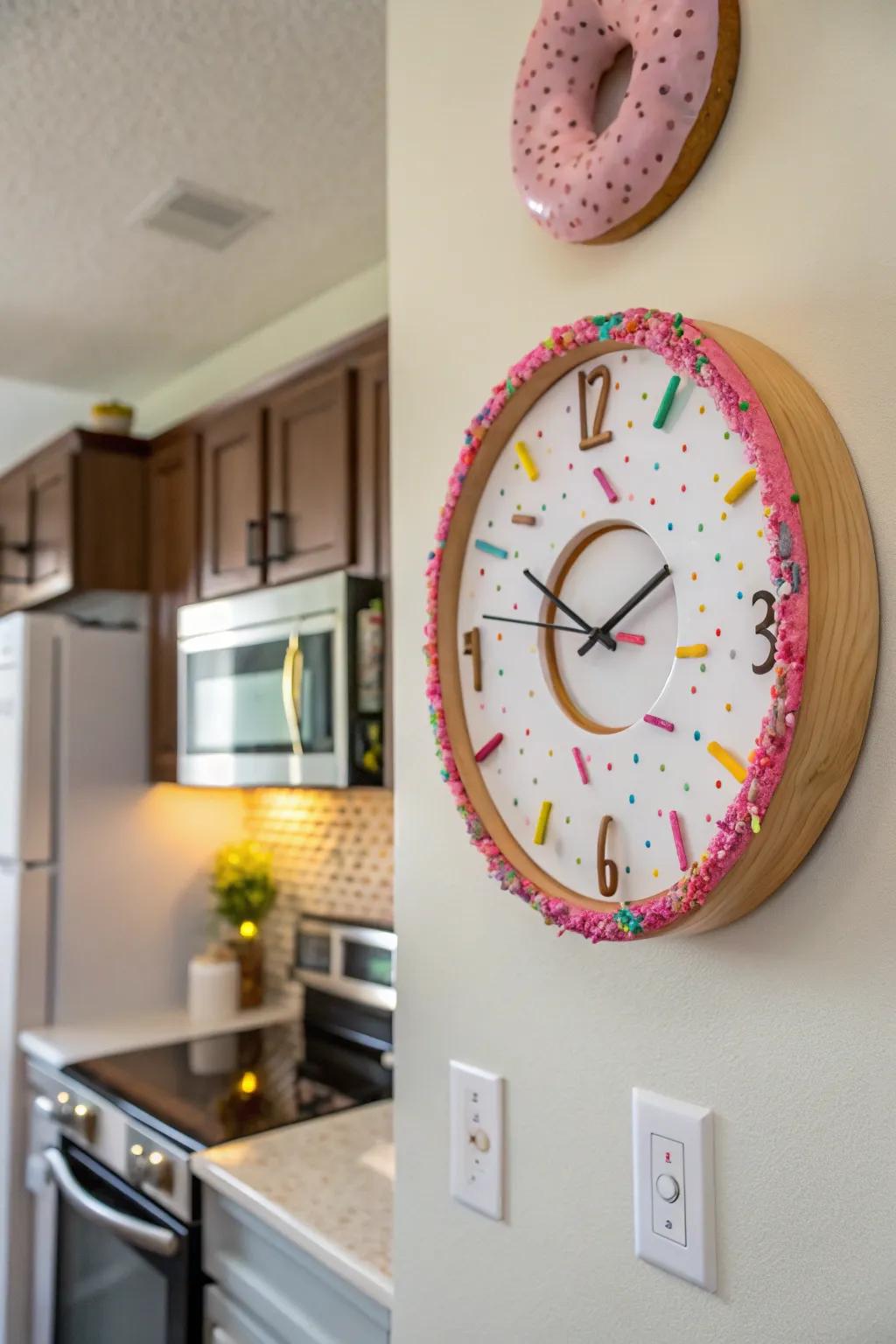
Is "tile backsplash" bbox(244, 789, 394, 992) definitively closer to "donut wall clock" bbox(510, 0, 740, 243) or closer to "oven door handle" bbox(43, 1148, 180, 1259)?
"oven door handle" bbox(43, 1148, 180, 1259)

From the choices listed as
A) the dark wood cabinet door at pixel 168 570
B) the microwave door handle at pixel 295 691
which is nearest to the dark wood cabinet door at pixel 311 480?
the microwave door handle at pixel 295 691

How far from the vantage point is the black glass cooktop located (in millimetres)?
1961

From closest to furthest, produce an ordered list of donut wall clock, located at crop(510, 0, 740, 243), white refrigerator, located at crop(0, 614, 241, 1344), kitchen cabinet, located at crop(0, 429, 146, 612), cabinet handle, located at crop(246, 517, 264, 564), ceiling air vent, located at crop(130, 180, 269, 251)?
donut wall clock, located at crop(510, 0, 740, 243)
ceiling air vent, located at crop(130, 180, 269, 251)
cabinet handle, located at crop(246, 517, 264, 564)
white refrigerator, located at crop(0, 614, 241, 1344)
kitchen cabinet, located at crop(0, 429, 146, 612)

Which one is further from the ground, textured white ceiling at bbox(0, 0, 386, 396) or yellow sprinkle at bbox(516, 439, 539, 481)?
textured white ceiling at bbox(0, 0, 386, 396)

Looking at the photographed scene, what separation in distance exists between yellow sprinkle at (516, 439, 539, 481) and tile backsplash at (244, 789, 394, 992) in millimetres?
1581

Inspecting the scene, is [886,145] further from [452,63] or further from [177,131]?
[177,131]

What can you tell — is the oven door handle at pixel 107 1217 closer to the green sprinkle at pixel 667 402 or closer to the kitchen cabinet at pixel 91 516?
the kitchen cabinet at pixel 91 516

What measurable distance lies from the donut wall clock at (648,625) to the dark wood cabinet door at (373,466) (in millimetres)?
1006

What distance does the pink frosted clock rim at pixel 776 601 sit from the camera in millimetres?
712

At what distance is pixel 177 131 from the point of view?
1979mm

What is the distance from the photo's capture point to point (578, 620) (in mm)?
902

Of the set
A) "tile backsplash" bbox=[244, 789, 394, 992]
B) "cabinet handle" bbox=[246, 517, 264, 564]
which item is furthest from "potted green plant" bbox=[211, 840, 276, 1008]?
"cabinet handle" bbox=[246, 517, 264, 564]

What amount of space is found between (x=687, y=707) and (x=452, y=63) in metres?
0.76

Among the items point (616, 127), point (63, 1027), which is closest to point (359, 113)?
point (616, 127)
